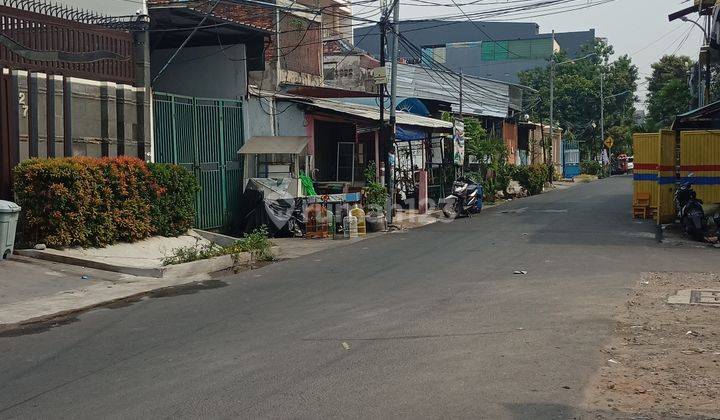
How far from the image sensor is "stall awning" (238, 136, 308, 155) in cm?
2030

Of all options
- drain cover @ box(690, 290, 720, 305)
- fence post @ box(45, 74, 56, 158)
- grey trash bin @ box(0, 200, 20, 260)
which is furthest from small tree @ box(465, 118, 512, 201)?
grey trash bin @ box(0, 200, 20, 260)

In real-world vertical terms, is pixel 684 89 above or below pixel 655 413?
above

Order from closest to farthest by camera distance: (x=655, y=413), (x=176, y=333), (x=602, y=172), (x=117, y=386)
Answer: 1. (x=655, y=413)
2. (x=117, y=386)
3. (x=176, y=333)
4. (x=602, y=172)

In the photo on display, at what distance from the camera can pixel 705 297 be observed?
10.3 m

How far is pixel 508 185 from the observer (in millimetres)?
35844

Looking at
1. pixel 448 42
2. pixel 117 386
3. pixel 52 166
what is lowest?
pixel 117 386

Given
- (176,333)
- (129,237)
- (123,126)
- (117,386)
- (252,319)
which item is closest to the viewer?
(117,386)

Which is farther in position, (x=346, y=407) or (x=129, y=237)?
(x=129, y=237)

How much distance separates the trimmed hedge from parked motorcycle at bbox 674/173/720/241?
1121cm

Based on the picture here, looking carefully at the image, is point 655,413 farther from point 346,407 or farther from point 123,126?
point 123,126

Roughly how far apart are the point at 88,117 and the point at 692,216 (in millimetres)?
12874

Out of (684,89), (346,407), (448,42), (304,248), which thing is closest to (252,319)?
(346,407)

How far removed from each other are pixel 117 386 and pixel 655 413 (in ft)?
13.8

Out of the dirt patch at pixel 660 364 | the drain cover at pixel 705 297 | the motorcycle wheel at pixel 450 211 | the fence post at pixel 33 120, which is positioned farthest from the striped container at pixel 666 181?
the fence post at pixel 33 120
